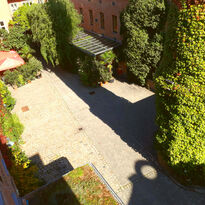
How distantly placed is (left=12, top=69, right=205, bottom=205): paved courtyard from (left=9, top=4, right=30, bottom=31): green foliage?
623 cm

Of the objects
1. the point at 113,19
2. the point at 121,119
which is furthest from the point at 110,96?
the point at 113,19

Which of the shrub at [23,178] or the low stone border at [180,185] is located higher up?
the shrub at [23,178]

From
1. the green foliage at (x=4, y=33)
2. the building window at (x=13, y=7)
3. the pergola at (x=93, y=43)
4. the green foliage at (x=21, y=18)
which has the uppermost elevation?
the building window at (x=13, y=7)

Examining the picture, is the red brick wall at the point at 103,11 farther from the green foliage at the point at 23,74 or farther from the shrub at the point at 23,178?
the shrub at the point at 23,178

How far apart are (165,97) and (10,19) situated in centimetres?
1916

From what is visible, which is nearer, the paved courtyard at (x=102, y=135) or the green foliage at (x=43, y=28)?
the paved courtyard at (x=102, y=135)

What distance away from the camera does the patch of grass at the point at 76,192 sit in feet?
21.1

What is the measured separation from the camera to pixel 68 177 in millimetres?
7281

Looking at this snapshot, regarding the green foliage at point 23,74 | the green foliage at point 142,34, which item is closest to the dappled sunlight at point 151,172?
the green foliage at point 142,34

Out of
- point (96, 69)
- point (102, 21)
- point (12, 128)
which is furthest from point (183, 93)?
point (102, 21)

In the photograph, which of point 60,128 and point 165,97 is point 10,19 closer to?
point 60,128

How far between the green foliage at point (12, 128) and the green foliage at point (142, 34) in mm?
9126

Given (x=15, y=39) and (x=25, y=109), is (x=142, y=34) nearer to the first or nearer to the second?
(x=25, y=109)

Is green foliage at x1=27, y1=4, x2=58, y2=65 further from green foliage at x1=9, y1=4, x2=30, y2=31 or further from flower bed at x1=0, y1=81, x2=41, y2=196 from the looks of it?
flower bed at x1=0, y1=81, x2=41, y2=196
